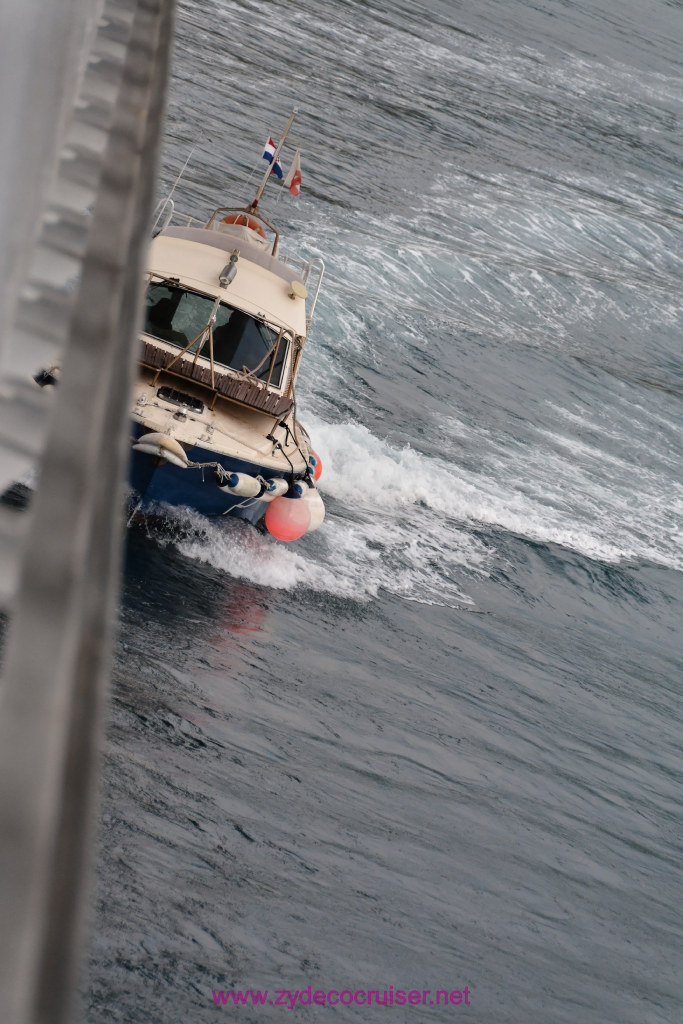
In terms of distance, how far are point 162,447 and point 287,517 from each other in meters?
1.89

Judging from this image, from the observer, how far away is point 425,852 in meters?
8.68

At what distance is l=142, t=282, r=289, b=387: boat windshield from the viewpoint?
11414mm

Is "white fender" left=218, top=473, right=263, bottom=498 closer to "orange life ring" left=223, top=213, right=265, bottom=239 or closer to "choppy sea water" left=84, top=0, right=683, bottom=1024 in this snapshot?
"choppy sea water" left=84, top=0, right=683, bottom=1024

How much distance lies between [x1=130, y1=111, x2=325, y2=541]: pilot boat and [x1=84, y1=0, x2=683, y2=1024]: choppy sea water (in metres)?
0.68

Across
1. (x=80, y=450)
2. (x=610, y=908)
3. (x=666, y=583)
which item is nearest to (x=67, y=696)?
(x=80, y=450)

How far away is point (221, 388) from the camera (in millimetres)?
10977

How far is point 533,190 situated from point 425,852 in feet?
75.5

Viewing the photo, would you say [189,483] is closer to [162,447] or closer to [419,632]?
[162,447]

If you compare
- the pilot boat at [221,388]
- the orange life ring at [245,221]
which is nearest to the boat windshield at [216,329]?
the pilot boat at [221,388]

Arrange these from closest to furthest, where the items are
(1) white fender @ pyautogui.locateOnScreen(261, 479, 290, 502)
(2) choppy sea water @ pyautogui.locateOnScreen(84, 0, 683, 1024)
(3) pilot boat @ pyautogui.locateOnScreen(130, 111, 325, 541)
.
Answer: (2) choppy sea water @ pyautogui.locateOnScreen(84, 0, 683, 1024), (3) pilot boat @ pyautogui.locateOnScreen(130, 111, 325, 541), (1) white fender @ pyautogui.locateOnScreen(261, 479, 290, 502)

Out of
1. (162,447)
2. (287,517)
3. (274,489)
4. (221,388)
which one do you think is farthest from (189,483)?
(287,517)

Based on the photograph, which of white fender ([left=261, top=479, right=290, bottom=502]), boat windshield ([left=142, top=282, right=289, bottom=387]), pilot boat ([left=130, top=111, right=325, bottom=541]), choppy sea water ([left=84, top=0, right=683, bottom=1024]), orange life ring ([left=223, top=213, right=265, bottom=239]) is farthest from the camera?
orange life ring ([left=223, top=213, right=265, bottom=239])

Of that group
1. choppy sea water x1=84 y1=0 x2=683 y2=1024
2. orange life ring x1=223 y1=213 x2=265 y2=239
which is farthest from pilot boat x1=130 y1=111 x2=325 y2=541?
orange life ring x1=223 y1=213 x2=265 y2=239

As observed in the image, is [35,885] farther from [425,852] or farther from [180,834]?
[425,852]
